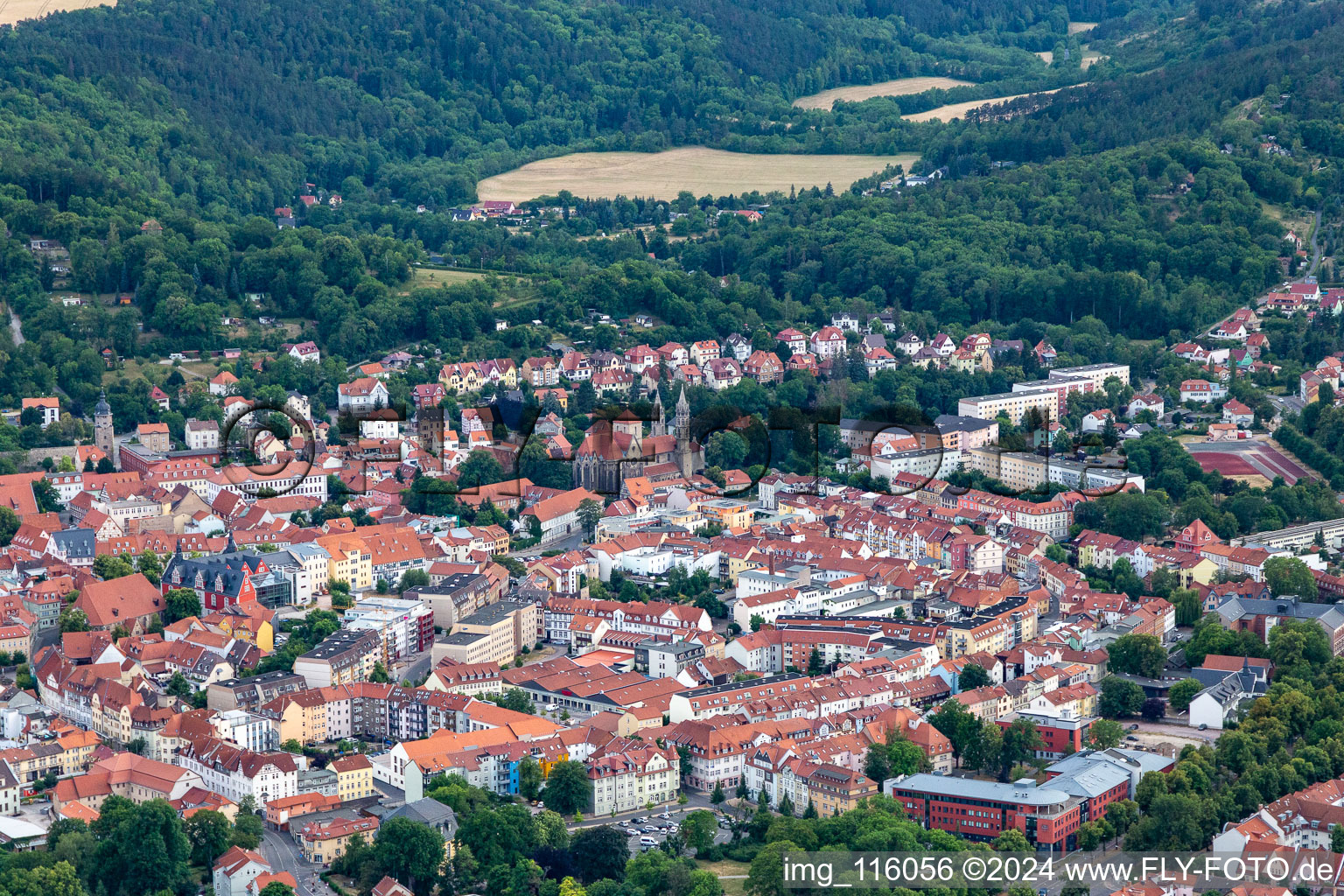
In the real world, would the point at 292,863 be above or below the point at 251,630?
below

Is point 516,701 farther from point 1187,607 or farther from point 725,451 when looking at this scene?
point 725,451

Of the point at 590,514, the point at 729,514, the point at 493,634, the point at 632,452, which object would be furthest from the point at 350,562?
the point at 632,452

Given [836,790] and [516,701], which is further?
[516,701]

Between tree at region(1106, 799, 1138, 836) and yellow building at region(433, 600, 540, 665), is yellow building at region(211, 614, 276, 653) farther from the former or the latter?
tree at region(1106, 799, 1138, 836)

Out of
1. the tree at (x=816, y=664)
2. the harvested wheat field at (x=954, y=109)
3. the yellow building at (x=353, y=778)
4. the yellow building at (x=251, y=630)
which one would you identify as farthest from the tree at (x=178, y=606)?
the harvested wheat field at (x=954, y=109)

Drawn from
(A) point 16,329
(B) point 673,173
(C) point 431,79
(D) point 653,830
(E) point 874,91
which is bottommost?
(D) point 653,830

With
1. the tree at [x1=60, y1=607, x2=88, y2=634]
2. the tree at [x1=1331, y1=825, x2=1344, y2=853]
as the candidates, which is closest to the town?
the tree at [x1=60, y1=607, x2=88, y2=634]

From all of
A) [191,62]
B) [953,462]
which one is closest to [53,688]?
[953,462]
